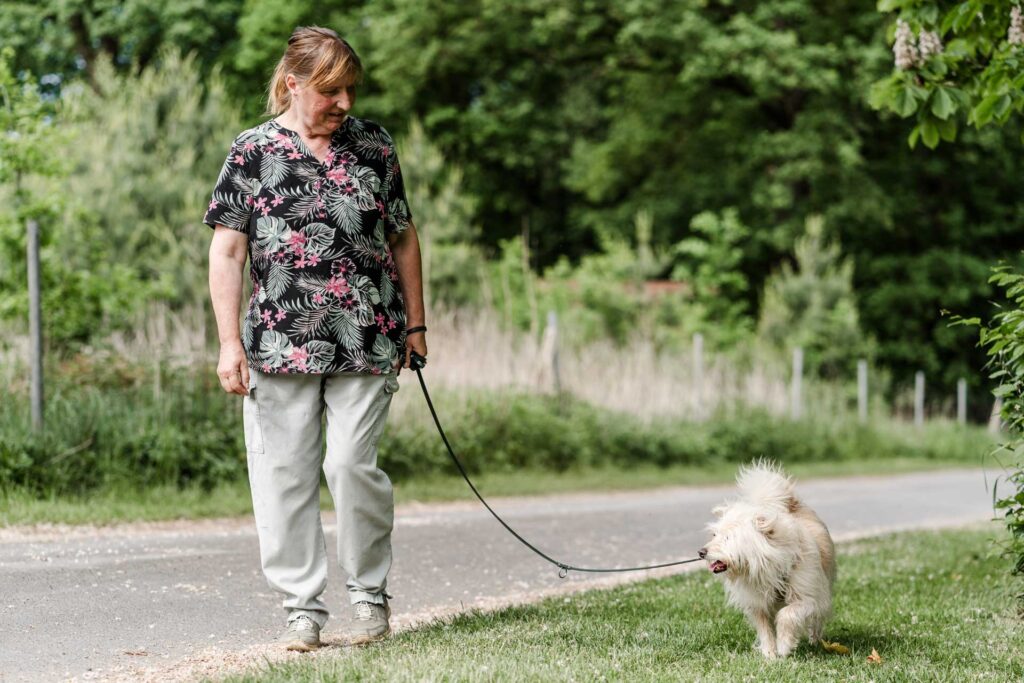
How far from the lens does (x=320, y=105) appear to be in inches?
188

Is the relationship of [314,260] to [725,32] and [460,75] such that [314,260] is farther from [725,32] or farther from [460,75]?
[460,75]

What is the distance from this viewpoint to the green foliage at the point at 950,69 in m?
6.75

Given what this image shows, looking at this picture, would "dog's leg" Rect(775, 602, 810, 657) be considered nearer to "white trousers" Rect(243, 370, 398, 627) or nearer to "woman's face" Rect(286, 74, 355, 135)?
"white trousers" Rect(243, 370, 398, 627)

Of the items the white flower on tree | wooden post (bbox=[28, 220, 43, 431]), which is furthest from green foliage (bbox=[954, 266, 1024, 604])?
wooden post (bbox=[28, 220, 43, 431])

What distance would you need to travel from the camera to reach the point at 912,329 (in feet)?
115

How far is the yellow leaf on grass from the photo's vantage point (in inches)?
205

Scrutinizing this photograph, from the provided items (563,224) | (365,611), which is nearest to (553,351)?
(365,611)

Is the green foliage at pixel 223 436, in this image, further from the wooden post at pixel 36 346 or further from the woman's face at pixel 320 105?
the woman's face at pixel 320 105

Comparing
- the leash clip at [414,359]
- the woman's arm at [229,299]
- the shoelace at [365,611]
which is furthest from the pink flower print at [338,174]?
the shoelace at [365,611]

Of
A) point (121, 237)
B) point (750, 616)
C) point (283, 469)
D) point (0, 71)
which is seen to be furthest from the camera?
point (121, 237)

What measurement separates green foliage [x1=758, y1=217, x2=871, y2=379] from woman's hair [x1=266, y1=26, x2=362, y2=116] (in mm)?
23517

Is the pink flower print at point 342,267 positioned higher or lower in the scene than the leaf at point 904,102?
lower

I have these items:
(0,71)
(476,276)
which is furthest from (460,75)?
(0,71)

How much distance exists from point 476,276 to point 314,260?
57.4ft
